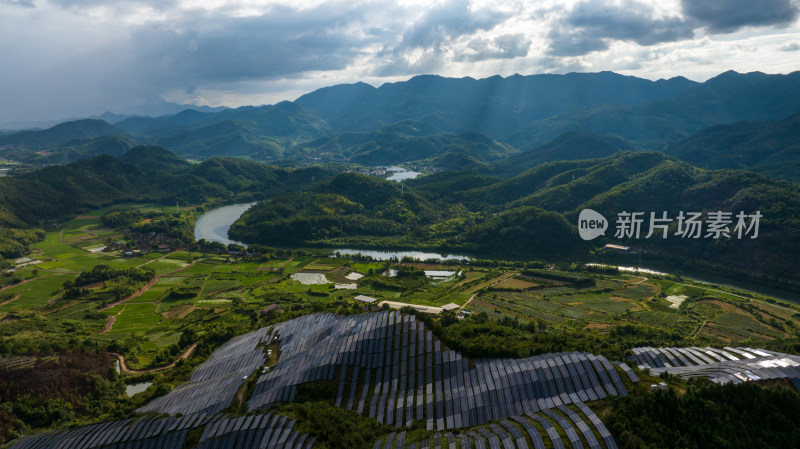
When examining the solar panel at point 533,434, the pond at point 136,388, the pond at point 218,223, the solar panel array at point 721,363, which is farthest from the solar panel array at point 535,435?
the pond at point 218,223

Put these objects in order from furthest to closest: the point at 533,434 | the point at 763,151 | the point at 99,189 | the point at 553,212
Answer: the point at 763,151 → the point at 99,189 → the point at 553,212 → the point at 533,434

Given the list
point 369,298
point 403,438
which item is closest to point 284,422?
point 403,438

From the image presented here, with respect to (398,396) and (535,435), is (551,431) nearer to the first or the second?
(535,435)

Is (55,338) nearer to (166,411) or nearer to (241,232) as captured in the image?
(166,411)

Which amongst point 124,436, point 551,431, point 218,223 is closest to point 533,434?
point 551,431

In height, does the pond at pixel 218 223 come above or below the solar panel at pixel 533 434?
below

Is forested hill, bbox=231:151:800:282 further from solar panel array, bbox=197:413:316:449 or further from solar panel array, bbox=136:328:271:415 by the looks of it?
solar panel array, bbox=197:413:316:449

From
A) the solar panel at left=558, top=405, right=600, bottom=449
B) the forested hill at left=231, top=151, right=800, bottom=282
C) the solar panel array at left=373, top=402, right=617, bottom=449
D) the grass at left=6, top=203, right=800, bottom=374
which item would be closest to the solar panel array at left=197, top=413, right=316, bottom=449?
the solar panel array at left=373, top=402, right=617, bottom=449

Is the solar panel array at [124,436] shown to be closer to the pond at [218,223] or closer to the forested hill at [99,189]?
the pond at [218,223]
